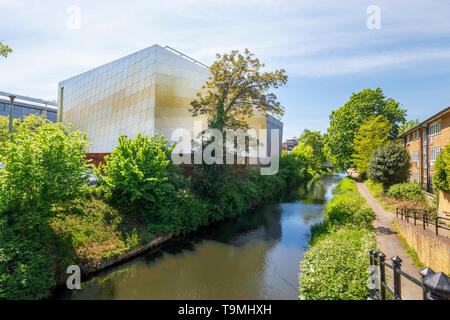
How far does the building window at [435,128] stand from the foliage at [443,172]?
8105mm

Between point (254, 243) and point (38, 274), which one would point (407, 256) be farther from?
point (38, 274)

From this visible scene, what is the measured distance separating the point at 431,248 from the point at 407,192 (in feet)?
40.0

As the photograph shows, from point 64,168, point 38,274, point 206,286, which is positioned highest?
point 64,168

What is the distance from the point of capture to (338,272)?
781 centimetres

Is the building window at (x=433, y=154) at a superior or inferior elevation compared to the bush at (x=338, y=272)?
superior

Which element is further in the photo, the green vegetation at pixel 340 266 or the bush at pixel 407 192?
the bush at pixel 407 192

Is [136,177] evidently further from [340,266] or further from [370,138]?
[370,138]

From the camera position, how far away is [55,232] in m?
10.2

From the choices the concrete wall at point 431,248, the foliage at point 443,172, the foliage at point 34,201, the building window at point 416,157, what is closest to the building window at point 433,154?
the building window at point 416,157

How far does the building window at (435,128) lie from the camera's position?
19380mm

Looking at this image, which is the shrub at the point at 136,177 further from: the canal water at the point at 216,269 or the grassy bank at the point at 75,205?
the canal water at the point at 216,269

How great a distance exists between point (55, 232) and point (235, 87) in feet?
51.2
